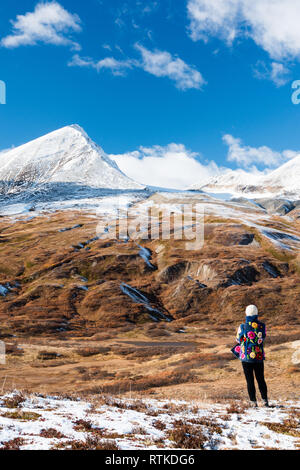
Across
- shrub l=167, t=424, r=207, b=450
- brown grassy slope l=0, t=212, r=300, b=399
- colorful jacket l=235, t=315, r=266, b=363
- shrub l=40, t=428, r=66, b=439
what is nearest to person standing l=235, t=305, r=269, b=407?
colorful jacket l=235, t=315, r=266, b=363

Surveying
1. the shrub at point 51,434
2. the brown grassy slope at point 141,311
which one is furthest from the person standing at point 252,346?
the shrub at point 51,434

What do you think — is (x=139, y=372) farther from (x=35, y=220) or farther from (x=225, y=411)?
(x=35, y=220)

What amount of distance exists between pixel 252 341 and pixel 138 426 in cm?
514

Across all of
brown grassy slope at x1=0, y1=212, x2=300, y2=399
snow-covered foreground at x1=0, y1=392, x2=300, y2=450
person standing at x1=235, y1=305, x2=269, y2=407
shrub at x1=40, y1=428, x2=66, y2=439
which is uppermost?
person standing at x1=235, y1=305, x2=269, y2=407

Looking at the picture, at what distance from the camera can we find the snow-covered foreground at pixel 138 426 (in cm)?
759

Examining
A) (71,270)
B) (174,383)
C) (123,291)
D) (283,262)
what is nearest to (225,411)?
(174,383)

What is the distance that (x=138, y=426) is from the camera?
29.9ft

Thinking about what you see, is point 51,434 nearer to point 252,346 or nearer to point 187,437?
point 187,437

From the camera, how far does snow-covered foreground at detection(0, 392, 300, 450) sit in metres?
7.59

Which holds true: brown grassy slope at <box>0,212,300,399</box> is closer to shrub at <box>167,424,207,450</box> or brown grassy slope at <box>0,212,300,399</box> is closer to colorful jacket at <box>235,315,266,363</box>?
colorful jacket at <box>235,315,266,363</box>

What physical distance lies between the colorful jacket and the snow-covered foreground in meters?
1.88

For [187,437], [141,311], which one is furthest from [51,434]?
[141,311]

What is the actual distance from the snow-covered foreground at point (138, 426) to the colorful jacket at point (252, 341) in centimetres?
188

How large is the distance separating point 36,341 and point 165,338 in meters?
18.5
